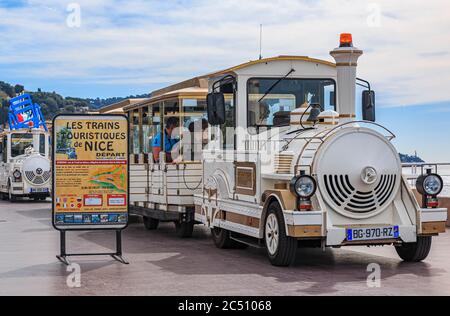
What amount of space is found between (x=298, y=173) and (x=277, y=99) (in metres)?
2.53

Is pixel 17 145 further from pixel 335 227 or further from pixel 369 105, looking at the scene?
pixel 335 227

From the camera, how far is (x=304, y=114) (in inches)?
527

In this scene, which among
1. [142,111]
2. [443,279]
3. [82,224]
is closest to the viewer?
[443,279]

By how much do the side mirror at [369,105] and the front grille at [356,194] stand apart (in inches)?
77.7

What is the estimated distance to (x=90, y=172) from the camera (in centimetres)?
1302

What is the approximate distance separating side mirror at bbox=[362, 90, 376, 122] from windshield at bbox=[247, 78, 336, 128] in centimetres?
75

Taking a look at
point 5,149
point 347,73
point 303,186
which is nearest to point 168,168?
point 347,73

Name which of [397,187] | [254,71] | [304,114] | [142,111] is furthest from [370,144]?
[142,111]

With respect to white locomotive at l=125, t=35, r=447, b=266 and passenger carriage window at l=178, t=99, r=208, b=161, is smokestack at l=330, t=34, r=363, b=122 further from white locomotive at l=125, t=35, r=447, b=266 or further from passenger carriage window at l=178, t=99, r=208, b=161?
passenger carriage window at l=178, t=99, r=208, b=161

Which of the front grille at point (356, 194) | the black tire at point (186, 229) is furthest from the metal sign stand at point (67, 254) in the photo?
the black tire at point (186, 229)

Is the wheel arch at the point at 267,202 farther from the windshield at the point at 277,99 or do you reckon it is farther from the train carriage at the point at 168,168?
the train carriage at the point at 168,168

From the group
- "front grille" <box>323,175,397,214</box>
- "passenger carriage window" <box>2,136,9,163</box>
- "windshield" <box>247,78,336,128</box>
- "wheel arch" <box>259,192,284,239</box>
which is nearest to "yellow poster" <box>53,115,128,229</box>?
"wheel arch" <box>259,192,284,239</box>
